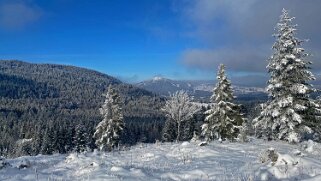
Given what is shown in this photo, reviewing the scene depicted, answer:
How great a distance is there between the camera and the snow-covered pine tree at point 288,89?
25094 mm

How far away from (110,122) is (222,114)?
2018cm

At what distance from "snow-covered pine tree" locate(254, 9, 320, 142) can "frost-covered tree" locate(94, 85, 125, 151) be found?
31.4 m

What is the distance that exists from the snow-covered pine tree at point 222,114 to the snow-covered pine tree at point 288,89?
13.7 metres

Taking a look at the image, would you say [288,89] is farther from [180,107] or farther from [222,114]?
[180,107]

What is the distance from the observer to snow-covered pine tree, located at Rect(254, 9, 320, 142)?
988 inches

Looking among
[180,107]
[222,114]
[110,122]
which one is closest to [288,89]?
[222,114]

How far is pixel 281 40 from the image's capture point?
26.3 m

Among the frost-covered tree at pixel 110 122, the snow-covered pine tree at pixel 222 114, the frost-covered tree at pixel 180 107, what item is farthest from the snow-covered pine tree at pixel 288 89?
the frost-covered tree at pixel 110 122

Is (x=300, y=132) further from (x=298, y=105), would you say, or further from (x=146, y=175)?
(x=146, y=175)

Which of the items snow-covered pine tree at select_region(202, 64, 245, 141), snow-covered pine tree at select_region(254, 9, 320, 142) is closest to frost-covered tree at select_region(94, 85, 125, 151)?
snow-covered pine tree at select_region(202, 64, 245, 141)

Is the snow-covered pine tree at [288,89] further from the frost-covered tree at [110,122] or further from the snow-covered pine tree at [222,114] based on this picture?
the frost-covered tree at [110,122]

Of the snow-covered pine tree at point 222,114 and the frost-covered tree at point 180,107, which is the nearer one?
the snow-covered pine tree at point 222,114

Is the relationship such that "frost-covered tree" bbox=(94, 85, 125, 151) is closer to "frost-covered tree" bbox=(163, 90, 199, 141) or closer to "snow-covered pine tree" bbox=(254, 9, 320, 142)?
"frost-covered tree" bbox=(163, 90, 199, 141)

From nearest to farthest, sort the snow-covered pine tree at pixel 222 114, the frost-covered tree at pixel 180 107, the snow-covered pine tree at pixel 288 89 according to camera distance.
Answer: the snow-covered pine tree at pixel 288 89 → the snow-covered pine tree at pixel 222 114 → the frost-covered tree at pixel 180 107
